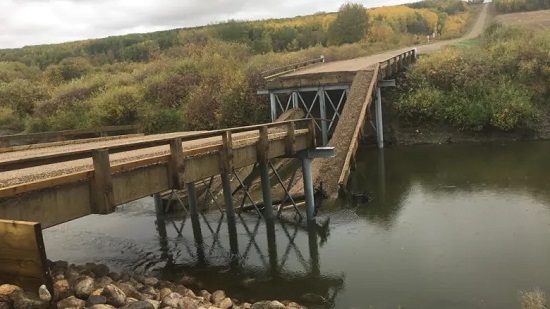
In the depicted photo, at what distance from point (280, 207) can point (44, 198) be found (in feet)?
28.1

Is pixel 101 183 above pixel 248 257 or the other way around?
above

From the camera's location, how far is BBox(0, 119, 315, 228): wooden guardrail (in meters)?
6.41

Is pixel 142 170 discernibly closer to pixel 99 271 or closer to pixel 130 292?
pixel 99 271

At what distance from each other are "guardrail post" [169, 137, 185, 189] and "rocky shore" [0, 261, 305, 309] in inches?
70.6

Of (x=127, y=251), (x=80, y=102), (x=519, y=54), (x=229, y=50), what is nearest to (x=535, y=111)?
(x=519, y=54)

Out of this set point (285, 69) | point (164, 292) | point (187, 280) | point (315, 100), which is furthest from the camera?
point (285, 69)

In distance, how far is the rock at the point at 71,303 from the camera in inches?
222

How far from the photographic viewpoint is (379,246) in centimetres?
1166

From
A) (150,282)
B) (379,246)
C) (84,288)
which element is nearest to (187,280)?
(150,282)

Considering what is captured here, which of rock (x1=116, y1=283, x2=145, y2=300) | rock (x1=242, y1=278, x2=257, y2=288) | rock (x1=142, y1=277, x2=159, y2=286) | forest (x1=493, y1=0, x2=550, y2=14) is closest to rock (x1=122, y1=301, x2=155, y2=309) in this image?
rock (x1=116, y1=283, x2=145, y2=300)

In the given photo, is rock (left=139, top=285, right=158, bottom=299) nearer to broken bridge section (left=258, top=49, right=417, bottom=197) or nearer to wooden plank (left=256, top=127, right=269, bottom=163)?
wooden plank (left=256, top=127, right=269, bottom=163)

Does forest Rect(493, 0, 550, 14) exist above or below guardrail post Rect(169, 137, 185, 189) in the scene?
above

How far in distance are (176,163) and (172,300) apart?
2716 mm

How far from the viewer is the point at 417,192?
53.9 ft
